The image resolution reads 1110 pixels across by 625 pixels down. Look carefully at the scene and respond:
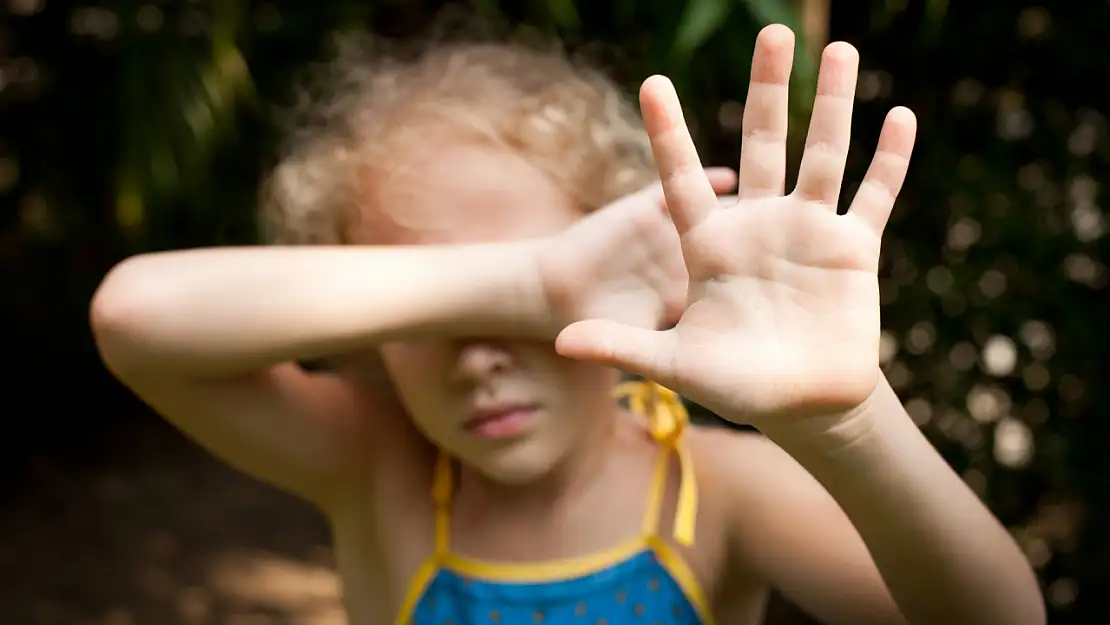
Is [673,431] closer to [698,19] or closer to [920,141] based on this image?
[698,19]

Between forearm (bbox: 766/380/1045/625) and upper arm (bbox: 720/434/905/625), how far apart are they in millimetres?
47

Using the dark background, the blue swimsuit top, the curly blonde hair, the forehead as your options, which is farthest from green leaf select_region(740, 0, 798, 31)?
the blue swimsuit top

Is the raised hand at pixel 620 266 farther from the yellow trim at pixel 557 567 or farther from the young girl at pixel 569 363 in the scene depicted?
the yellow trim at pixel 557 567

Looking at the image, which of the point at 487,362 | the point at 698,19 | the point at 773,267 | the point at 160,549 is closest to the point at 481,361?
the point at 487,362

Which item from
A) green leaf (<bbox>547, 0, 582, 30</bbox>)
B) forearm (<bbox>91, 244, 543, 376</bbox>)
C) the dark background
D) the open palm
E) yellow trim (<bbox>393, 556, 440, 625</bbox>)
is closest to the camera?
the open palm

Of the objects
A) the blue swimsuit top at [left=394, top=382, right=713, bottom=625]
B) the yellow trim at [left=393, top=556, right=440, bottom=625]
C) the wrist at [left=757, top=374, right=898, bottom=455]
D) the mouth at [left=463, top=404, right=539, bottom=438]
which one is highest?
the wrist at [left=757, top=374, right=898, bottom=455]

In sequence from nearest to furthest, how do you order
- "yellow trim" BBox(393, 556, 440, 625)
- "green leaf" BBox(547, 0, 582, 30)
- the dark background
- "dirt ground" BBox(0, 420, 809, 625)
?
1. "yellow trim" BBox(393, 556, 440, 625)
2. "green leaf" BBox(547, 0, 582, 30)
3. the dark background
4. "dirt ground" BBox(0, 420, 809, 625)

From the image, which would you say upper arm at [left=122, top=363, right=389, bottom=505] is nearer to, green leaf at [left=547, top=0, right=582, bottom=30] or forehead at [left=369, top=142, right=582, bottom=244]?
forehead at [left=369, top=142, right=582, bottom=244]

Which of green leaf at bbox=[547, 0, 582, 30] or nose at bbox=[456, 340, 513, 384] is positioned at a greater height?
green leaf at bbox=[547, 0, 582, 30]

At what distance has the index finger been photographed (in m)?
0.49

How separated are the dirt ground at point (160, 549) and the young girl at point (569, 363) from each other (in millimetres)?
925

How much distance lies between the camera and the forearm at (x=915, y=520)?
20.4 inches

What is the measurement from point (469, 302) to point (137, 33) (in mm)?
775

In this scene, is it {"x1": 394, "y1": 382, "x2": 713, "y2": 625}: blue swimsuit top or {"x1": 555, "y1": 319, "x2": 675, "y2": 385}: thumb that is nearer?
{"x1": 555, "y1": 319, "x2": 675, "y2": 385}: thumb
